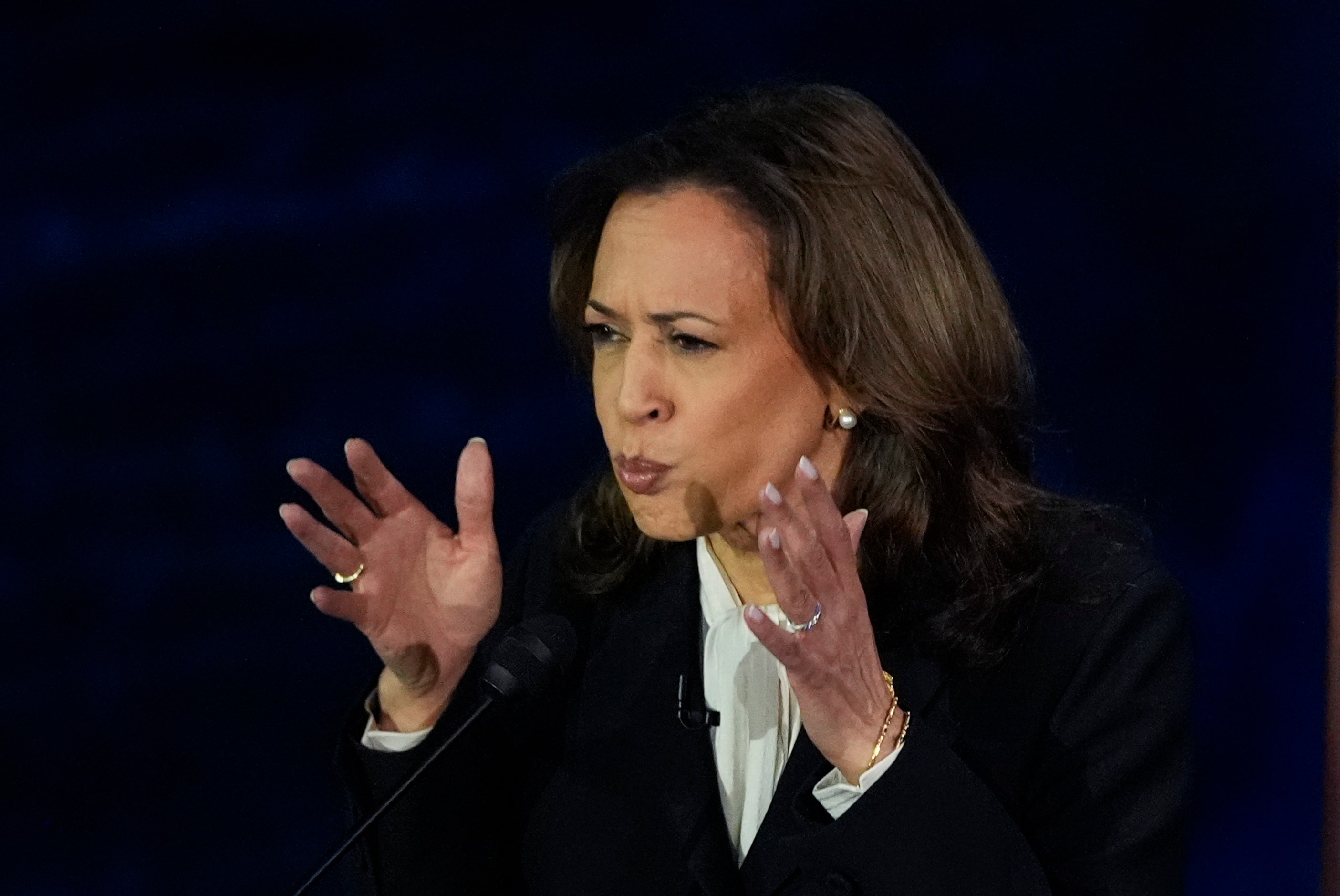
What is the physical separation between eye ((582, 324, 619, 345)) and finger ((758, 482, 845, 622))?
1.32 feet

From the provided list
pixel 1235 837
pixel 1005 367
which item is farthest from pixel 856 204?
pixel 1235 837

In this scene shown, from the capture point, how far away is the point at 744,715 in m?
1.83

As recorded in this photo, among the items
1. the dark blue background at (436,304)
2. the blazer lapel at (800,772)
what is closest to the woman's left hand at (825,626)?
the blazer lapel at (800,772)

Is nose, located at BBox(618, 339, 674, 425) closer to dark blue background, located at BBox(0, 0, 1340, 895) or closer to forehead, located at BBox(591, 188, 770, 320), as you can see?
forehead, located at BBox(591, 188, 770, 320)

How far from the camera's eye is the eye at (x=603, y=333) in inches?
67.7

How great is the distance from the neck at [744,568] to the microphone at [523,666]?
366mm

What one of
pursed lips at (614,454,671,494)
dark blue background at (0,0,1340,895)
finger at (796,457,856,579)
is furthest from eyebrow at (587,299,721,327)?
dark blue background at (0,0,1340,895)

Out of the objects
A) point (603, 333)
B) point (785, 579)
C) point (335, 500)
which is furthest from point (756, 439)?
point (335, 500)

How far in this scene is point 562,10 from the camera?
2098 mm

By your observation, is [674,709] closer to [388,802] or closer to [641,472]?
[641,472]

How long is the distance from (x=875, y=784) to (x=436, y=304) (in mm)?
942

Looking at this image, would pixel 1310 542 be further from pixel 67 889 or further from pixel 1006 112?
pixel 67 889

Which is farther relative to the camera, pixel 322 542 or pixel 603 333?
pixel 603 333

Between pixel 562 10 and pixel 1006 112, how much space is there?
1.90ft
